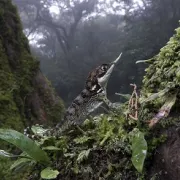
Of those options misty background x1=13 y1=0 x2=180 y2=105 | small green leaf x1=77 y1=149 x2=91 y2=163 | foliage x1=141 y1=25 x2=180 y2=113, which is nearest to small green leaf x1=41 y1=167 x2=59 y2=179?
small green leaf x1=77 y1=149 x2=91 y2=163

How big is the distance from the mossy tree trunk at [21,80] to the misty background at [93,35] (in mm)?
8912

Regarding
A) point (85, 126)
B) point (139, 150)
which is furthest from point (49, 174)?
point (139, 150)

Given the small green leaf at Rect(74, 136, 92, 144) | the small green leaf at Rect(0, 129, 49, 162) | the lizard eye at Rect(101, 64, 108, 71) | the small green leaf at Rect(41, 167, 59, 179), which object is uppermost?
the lizard eye at Rect(101, 64, 108, 71)

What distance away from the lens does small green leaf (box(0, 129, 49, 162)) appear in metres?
1.38

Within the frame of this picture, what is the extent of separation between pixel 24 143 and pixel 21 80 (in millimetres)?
2749

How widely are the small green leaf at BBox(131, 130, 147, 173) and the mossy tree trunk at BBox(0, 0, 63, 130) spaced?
2.60 metres

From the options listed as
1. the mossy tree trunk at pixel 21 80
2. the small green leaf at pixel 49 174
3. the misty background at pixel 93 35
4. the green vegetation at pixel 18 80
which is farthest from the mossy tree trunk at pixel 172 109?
the misty background at pixel 93 35

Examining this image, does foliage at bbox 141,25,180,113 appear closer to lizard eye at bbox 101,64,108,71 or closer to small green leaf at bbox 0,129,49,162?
lizard eye at bbox 101,64,108,71

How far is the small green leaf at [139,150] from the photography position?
1055 mm

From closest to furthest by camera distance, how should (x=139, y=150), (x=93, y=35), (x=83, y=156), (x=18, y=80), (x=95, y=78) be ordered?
(x=139, y=150), (x=83, y=156), (x=95, y=78), (x=18, y=80), (x=93, y=35)

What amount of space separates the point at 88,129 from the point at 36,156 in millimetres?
311

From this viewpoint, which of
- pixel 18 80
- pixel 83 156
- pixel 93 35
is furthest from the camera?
pixel 93 35

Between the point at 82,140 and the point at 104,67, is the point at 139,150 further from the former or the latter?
the point at 104,67

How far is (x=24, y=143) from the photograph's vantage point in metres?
1.41
